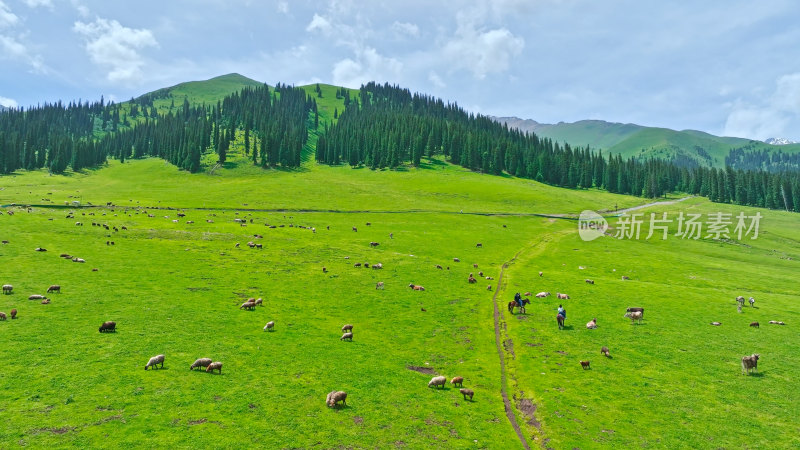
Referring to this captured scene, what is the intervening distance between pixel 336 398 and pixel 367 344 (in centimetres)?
903

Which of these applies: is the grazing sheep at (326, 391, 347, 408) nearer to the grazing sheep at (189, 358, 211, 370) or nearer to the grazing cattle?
the grazing cattle

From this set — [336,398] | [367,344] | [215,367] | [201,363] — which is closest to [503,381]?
[367,344]

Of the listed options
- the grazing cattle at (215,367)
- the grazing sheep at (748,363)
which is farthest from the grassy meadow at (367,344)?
the grazing sheep at (748,363)

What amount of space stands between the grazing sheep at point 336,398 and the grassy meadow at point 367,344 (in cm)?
46

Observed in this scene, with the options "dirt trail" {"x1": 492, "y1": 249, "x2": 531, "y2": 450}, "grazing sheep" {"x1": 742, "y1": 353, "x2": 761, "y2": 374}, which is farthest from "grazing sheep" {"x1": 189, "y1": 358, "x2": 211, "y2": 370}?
"grazing sheep" {"x1": 742, "y1": 353, "x2": 761, "y2": 374}

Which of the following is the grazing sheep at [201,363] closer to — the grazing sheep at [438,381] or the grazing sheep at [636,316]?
the grazing sheep at [438,381]

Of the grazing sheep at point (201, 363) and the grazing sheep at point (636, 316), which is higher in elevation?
the grazing sheep at point (636, 316)

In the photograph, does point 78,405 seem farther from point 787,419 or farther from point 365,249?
point 365,249

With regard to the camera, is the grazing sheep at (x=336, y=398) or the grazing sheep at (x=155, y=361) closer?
the grazing sheep at (x=336, y=398)

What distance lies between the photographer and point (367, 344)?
31000mm

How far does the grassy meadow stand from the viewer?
20203 millimetres

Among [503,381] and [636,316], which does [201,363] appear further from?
[636,316]

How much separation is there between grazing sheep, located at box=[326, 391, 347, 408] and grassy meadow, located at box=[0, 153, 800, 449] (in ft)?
1.52

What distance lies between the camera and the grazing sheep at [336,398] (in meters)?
21.9
